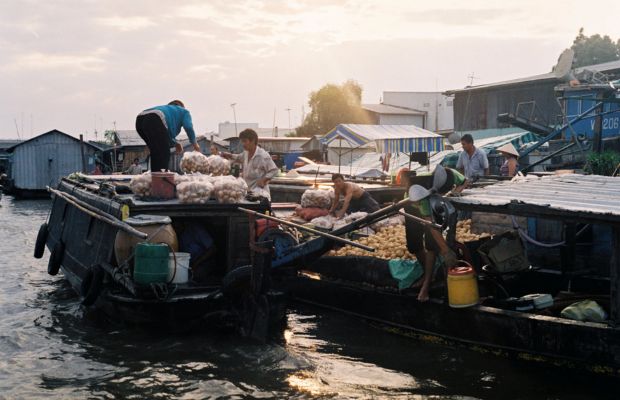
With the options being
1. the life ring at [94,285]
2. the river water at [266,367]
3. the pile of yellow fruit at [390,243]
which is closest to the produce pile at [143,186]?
the life ring at [94,285]

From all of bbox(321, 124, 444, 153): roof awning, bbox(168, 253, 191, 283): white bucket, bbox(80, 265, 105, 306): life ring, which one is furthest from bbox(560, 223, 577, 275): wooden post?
bbox(321, 124, 444, 153): roof awning

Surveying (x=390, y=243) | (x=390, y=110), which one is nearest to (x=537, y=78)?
(x=390, y=110)

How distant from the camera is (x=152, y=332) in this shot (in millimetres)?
7629

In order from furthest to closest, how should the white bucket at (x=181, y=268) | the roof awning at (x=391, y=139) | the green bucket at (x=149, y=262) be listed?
the roof awning at (x=391, y=139) → the white bucket at (x=181, y=268) → the green bucket at (x=149, y=262)

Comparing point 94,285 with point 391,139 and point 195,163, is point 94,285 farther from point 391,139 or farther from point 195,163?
point 391,139

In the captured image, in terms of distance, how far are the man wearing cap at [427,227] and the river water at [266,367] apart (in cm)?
95

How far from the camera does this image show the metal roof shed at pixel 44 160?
3700 cm

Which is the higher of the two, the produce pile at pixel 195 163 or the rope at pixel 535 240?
the produce pile at pixel 195 163

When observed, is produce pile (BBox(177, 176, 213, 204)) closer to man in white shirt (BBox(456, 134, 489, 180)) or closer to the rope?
the rope

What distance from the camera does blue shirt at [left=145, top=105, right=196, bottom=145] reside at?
9727 millimetres

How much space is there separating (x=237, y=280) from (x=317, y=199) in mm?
4989

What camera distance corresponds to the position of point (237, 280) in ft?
23.6

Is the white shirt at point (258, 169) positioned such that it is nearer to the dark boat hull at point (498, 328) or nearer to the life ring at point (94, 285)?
A: the dark boat hull at point (498, 328)

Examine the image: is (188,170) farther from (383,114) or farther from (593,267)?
(383,114)
